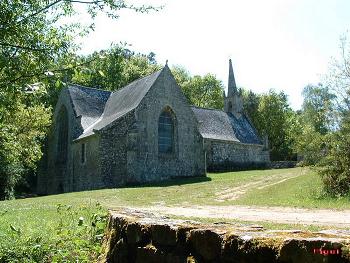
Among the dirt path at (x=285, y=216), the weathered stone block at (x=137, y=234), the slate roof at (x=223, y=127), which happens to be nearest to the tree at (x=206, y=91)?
the slate roof at (x=223, y=127)

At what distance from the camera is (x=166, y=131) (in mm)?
31062

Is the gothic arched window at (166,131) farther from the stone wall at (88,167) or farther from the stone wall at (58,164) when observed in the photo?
the stone wall at (58,164)

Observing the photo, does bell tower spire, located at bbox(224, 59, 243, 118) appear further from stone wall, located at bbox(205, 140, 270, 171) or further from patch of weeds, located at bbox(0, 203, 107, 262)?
patch of weeds, located at bbox(0, 203, 107, 262)

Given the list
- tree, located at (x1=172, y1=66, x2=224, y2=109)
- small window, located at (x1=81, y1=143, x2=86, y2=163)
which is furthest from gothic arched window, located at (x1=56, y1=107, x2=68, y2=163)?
tree, located at (x1=172, y1=66, x2=224, y2=109)

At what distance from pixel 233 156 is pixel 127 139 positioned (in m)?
17.6

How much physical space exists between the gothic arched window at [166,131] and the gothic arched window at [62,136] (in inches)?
382

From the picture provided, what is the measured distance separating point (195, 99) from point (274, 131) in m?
13.7

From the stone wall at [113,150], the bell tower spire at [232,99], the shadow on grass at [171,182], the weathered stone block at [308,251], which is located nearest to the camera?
the weathered stone block at [308,251]

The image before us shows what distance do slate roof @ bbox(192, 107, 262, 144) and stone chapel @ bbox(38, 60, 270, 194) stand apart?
0.51 m

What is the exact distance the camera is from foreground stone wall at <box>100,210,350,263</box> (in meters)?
2.64

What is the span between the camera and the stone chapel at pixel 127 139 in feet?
91.5

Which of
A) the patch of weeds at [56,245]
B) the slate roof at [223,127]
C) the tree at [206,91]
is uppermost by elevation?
the tree at [206,91]

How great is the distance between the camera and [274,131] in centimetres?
6138

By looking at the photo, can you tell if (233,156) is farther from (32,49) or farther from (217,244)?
(217,244)
